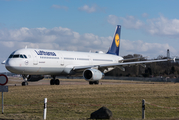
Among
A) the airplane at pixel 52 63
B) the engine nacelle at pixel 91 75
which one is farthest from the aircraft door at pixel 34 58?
the engine nacelle at pixel 91 75

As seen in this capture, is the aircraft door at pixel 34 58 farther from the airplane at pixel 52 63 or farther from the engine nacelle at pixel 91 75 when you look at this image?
the engine nacelle at pixel 91 75

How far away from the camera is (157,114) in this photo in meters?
13.6

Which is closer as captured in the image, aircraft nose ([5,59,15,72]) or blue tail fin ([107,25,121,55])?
aircraft nose ([5,59,15,72])

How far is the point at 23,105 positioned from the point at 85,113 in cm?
459

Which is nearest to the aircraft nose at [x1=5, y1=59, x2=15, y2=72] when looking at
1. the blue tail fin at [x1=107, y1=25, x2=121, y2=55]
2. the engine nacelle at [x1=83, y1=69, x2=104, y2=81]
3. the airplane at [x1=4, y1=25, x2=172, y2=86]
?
the airplane at [x1=4, y1=25, x2=172, y2=86]

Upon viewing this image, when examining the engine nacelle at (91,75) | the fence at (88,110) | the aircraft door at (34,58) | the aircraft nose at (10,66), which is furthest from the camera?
the engine nacelle at (91,75)

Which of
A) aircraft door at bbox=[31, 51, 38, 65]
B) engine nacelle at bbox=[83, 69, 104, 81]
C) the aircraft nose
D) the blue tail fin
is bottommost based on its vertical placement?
engine nacelle at bbox=[83, 69, 104, 81]

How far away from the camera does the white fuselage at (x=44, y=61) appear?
28022 mm

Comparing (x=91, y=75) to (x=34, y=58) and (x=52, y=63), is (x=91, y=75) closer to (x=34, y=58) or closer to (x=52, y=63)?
(x=52, y=63)

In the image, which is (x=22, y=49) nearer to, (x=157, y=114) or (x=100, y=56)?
(x=100, y=56)

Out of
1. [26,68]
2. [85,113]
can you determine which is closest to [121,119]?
[85,113]

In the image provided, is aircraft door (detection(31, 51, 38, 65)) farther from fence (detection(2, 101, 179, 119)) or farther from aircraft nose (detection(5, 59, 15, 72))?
fence (detection(2, 101, 179, 119))

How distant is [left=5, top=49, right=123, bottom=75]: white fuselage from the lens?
28022 millimetres

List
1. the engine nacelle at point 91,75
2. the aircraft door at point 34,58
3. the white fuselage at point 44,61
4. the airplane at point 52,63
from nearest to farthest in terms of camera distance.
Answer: the white fuselage at point 44,61 < the airplane at point 52,63 < the aircraft door at point 34,58 < the engine nacelle at point 91,75
